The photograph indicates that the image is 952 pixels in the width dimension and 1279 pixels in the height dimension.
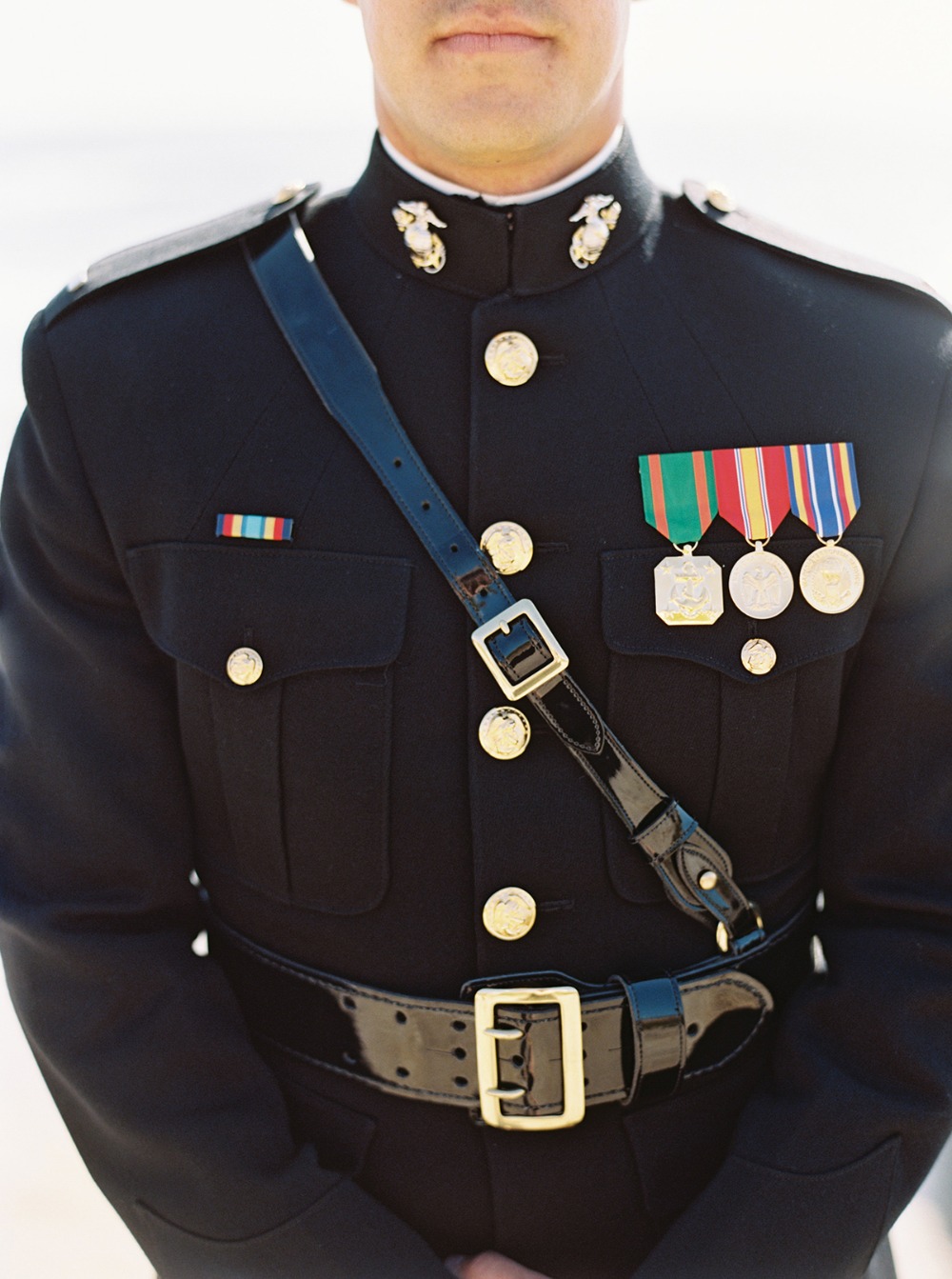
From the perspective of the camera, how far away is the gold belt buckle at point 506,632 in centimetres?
170

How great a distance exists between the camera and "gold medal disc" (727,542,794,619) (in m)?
1.75

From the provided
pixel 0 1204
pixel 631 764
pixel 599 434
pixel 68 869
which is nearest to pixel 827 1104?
pixel 631 764

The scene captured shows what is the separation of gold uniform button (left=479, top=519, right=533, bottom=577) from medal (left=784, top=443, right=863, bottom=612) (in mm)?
326

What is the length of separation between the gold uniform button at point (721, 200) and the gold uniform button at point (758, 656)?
1.95 feet

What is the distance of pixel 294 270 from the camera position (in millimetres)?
1852

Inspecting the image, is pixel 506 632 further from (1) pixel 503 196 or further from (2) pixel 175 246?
(2) pixel 175 246

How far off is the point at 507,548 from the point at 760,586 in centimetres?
31

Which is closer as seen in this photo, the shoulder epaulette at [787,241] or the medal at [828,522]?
the medal at [828,522]

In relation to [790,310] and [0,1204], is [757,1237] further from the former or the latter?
[0,1204]

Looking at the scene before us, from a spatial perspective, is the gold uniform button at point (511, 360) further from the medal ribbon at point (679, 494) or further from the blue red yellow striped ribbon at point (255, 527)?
the blue red yellow striped ribbon at point (255, 527)

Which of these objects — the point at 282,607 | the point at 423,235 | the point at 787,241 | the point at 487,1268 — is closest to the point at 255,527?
the point at 282,607

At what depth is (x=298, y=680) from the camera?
177cm

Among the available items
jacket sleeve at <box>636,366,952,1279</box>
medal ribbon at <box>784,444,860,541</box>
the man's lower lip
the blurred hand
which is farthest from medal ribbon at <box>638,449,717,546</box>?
the blurred hand

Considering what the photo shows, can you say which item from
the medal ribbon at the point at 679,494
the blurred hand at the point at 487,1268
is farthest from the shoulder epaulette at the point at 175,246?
the blurred hand at the point at 487,1268
